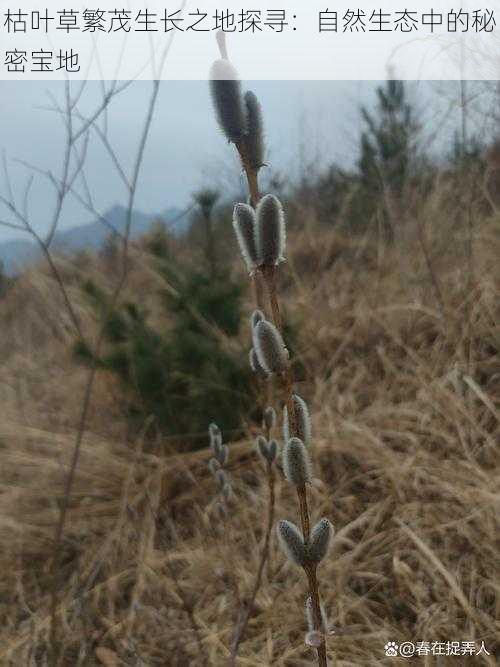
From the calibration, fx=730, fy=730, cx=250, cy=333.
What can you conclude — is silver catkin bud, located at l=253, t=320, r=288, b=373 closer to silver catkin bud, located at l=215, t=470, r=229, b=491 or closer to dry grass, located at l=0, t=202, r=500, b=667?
silver catkin bud, located at l=215, t=470, r=229, b=491

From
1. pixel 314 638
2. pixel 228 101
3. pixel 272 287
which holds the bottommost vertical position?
pixel 314 638

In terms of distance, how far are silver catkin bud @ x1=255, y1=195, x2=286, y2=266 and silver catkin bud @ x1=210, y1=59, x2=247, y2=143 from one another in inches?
1.7

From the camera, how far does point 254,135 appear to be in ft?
1.43

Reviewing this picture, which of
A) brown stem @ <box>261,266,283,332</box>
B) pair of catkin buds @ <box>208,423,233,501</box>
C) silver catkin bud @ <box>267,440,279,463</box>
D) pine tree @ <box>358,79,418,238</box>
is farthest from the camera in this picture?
pine tree @ <box>358,79,418,238</box>

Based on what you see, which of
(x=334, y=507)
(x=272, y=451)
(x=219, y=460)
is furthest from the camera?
(x=334, y=507)

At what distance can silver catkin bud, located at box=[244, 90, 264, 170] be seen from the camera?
43 cm

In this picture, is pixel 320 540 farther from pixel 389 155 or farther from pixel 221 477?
pixel 389 155

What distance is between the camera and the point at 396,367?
2.04m

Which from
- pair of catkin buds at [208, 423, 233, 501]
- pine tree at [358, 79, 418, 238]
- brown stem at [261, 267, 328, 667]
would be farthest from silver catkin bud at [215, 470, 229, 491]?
pine tree at [358, 79, 418, 238]

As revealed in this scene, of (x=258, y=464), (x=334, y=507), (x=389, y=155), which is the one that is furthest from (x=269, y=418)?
(x=389, y=155)

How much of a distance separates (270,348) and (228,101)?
5.8 inches

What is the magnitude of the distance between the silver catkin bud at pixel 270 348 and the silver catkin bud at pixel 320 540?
12 cm

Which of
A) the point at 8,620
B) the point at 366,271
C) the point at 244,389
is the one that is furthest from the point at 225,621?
the point at 366,271

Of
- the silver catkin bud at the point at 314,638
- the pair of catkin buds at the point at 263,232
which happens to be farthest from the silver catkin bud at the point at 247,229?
the silver catkin bud at the point at 314,638
